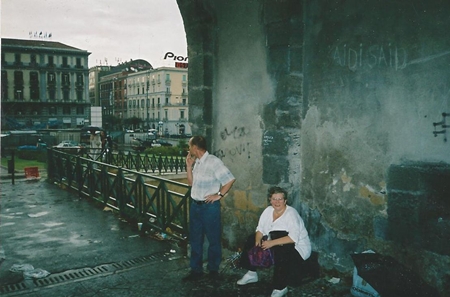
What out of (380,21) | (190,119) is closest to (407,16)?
(380,21)

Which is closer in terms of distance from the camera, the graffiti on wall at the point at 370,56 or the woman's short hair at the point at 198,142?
the graffiti on wall at the point at 370,56

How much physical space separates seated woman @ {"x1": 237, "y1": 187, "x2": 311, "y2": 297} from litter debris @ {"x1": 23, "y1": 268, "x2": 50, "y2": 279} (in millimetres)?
2852

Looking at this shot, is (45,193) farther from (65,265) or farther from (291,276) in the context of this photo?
(291,276)

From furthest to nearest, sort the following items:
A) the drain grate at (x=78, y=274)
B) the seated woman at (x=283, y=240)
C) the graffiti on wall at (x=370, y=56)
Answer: the drain grate at (x=78, y=274), the seated woman at (x=283, y=240), the graffiti on wall at (x=370, y=56)

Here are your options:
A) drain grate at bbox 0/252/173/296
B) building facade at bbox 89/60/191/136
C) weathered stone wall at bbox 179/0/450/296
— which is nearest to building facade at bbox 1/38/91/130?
building facade at bbox 89/60/191/136

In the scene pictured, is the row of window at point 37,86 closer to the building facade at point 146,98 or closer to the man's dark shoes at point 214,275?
the building facade at point 146,98

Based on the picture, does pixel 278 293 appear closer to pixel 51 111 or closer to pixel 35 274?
pixel 35 274

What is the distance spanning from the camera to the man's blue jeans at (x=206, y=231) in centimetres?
510

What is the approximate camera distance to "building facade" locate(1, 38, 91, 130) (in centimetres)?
6794

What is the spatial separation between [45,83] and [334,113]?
253 feet

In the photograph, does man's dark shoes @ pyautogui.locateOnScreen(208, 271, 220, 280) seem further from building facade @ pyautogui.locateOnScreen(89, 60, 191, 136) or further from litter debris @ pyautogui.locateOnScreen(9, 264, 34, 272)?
building facade @ pyautogui.locateOnScreen(89, 60, 191, 136)

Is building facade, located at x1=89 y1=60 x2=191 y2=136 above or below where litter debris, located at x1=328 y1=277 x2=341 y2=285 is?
above

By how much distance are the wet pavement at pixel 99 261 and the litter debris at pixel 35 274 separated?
0.01 m

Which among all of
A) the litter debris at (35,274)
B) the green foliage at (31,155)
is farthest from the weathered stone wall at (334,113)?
the green foliage at (31,155)
